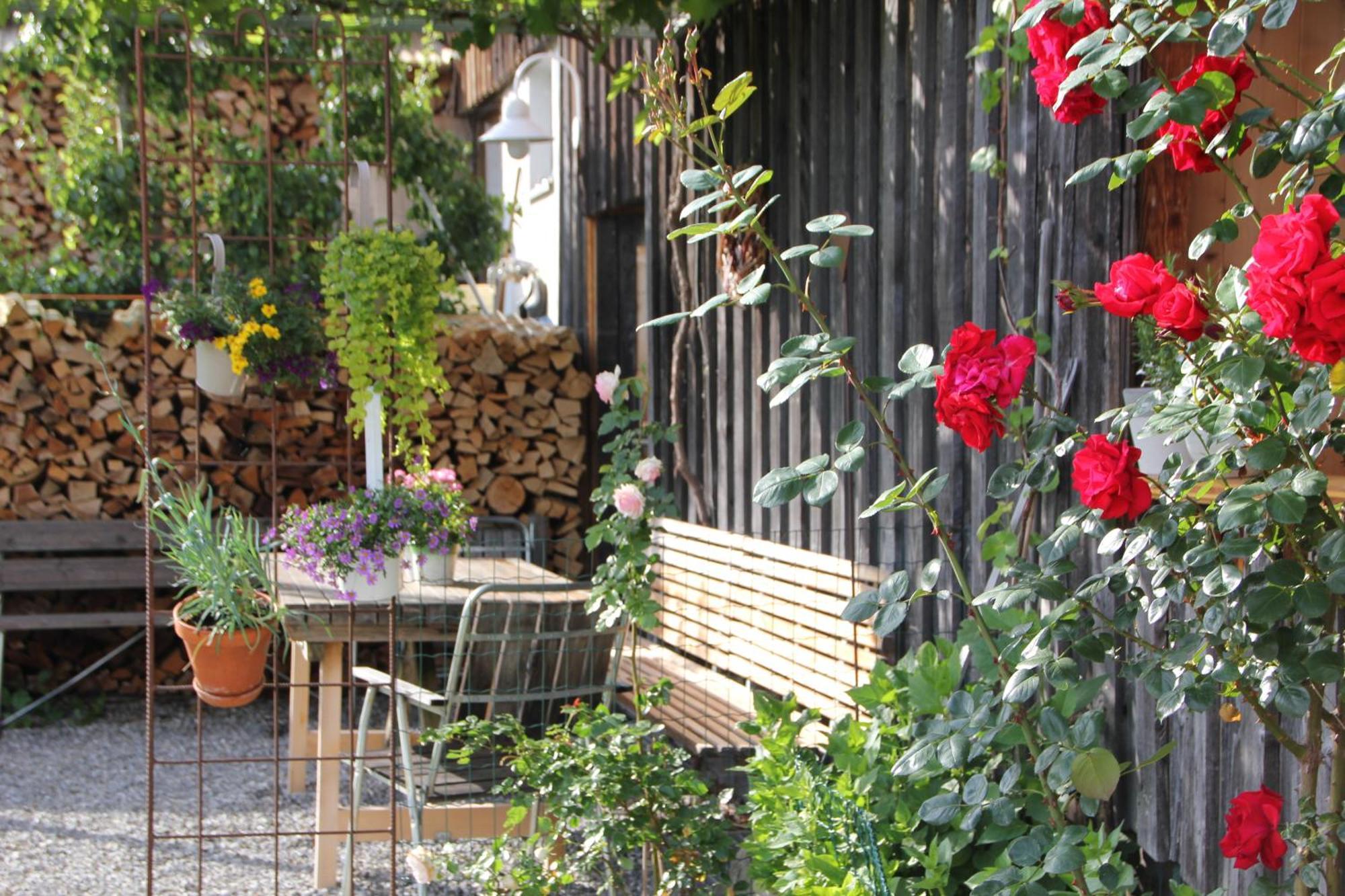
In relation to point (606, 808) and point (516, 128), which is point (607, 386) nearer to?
point (606, 808)

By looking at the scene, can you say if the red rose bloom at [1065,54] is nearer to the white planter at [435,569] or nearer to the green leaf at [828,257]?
the green leaf at [828,257]

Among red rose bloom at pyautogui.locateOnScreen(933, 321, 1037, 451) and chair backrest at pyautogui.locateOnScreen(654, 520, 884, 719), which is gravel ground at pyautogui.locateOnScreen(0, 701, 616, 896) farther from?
red rose bloom at pyautogui.locateOnScreen(933, 321, 1037, 451)

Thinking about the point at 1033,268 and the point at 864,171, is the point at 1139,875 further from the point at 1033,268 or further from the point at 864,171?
the point at 864,171

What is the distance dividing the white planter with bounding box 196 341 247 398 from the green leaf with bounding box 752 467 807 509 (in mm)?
2474

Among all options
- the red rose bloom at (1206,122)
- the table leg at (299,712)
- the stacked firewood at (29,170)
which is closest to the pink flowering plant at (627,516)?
the table leg at (299,712)

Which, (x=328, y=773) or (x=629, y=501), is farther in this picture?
(x=328, y=773)

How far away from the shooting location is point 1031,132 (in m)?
3.16

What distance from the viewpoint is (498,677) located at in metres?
3.72

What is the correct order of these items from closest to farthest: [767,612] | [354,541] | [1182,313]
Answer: [1182,313], [354,541], [767,612]

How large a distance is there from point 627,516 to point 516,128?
265 centimetres

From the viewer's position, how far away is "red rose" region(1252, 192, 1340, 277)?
1421 mm

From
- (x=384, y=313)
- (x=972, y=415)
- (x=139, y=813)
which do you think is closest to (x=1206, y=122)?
(x=972, y=415)

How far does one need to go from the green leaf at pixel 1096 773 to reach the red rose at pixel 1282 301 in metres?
0.77

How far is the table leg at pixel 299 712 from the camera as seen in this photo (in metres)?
4.61
